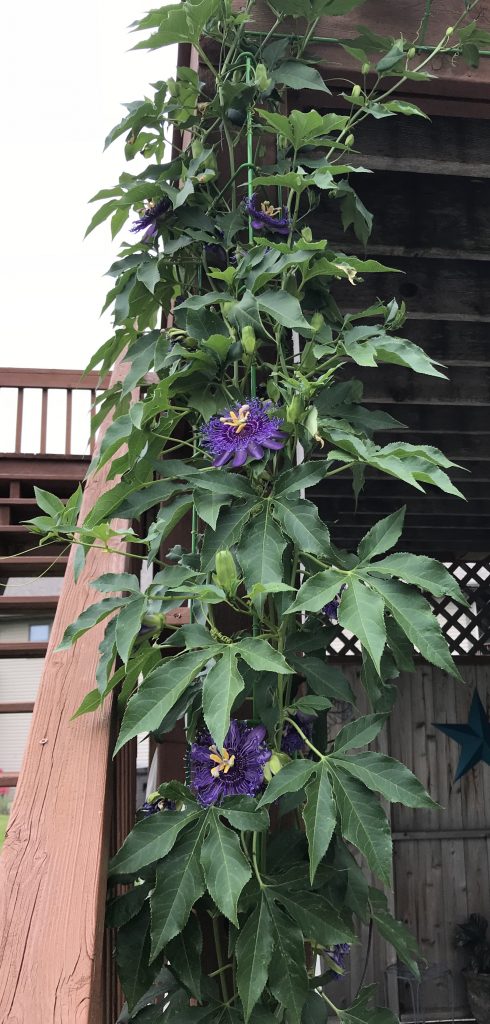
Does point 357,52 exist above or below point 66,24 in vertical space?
→ below

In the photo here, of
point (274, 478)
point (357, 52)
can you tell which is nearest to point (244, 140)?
point (357, 52)

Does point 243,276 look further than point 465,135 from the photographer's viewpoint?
No

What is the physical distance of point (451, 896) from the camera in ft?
16.3

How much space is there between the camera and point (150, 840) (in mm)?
→ 948

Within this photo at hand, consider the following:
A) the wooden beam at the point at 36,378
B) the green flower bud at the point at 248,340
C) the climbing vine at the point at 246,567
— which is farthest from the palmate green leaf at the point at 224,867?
the wooden beam at the point at 36,378

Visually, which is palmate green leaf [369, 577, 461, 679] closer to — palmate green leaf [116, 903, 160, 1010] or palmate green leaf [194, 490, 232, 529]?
palmate green leaf [194, 490, 232, 529]

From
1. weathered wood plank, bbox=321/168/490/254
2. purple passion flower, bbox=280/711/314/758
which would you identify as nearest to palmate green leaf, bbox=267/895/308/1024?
purple passion flower, bbox=280/711/314/758

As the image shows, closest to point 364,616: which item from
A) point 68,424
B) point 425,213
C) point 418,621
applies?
point 418,621

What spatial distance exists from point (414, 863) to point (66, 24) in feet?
15.5

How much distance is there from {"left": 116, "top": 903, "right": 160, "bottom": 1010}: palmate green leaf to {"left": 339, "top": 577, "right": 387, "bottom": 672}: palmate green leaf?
0.42 meters

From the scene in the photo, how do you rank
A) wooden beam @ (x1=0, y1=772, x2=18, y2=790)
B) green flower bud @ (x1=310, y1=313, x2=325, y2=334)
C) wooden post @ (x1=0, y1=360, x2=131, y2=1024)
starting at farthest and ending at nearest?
wooden beam @ (x1=0, y1=772, x2=18, y2=790) → green flower bud @ (x1=310, y1=313, x2=325, y2=334) → wooden post @ (x1=0, y1=360, x2=131, y2=1024)

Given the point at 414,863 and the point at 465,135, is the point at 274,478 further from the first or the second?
the point at 414,863

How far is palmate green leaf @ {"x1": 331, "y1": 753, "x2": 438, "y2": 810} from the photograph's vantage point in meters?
0.88

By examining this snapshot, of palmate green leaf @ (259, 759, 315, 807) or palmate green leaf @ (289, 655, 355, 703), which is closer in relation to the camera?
palmate green leaf @ (259, 759, 315, 807)
